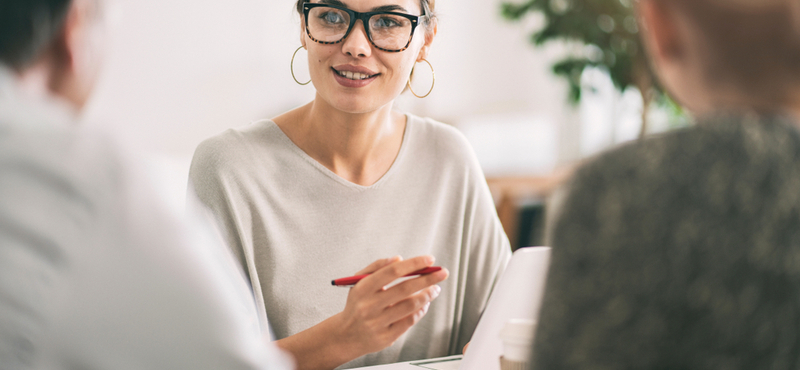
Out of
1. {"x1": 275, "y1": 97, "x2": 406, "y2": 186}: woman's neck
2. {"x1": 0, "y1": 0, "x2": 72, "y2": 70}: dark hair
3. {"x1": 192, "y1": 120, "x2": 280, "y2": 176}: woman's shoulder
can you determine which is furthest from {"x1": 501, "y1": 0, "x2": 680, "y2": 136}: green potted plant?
{"x1": 0, "y1": 0, "x2": 72, "y2": 70}: dark hair

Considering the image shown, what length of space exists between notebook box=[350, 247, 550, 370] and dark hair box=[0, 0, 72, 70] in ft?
2.35

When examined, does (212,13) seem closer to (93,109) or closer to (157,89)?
(157,89)

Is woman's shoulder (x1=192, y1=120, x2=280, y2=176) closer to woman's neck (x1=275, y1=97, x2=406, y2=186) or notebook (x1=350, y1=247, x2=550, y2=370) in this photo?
woman's neck (x1=275, y1=97, x2=406, y2=186)

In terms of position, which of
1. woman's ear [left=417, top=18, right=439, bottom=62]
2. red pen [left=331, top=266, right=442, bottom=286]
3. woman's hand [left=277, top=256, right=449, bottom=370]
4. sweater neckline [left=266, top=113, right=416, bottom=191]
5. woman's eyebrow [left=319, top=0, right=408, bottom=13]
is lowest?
woman's hand [left=277, top=256, right=449, bottom=370]

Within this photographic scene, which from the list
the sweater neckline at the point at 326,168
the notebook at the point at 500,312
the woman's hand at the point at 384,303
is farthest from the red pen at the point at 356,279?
the sweater neckline at the point at 326,168

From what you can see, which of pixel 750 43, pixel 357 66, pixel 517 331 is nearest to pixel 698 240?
pixel 750 43

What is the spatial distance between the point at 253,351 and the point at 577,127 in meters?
5.46

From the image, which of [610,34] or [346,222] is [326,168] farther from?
[610,34]

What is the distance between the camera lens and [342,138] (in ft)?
4.80

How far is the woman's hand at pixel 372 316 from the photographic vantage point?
1.02 metres

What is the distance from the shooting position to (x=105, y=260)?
0.47 m

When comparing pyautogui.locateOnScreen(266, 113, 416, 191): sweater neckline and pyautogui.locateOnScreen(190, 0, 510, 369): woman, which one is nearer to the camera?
pyautogui.locateOnScreen(190, 0, 510, 369): woman

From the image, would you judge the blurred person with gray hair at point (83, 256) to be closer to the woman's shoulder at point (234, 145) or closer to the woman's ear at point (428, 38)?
the woman's shoulder at point (234, 145)

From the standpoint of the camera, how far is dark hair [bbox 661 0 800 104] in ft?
1.50
